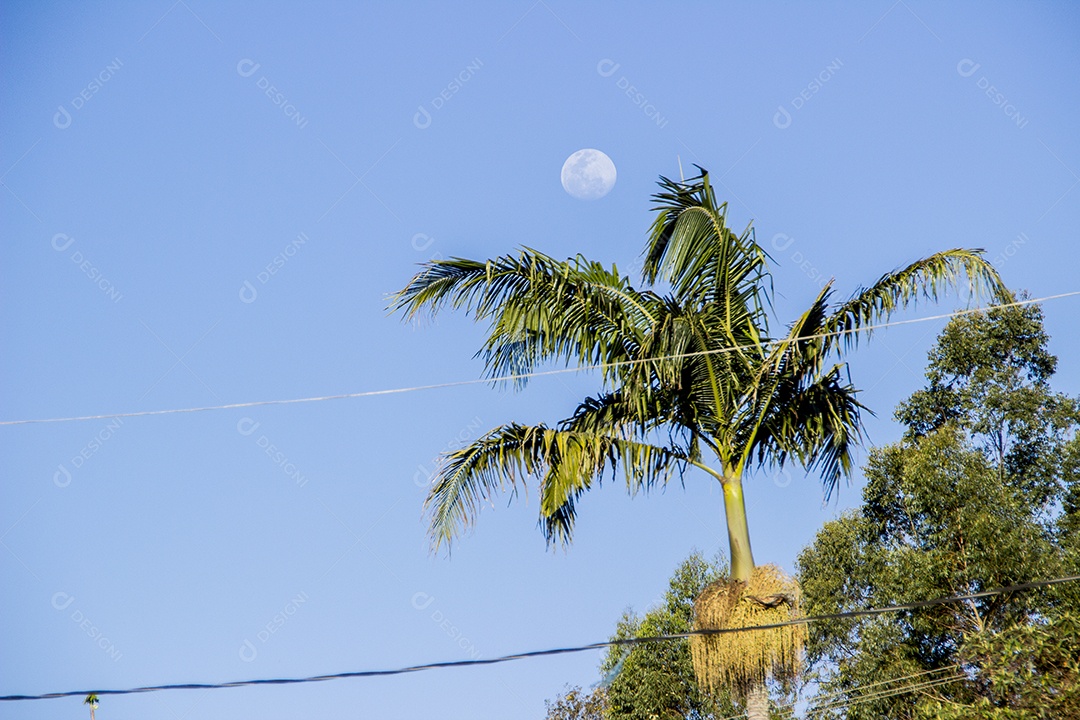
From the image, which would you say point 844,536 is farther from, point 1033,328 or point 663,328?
point 663,328

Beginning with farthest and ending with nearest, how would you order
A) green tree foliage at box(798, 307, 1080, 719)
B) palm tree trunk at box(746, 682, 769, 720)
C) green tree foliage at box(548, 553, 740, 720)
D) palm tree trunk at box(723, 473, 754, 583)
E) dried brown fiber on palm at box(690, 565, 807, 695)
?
1. green tree foliage at box(548, 553, 740, 720)
2. green tree foliage at box(798, 307, 1080, 719)
3. palm tree trunk at box(723, 473, 754, 583)
4. palm tree trunk at box(746, 682, 769, 720)
5. dried brown fiber on palm at box(690, 565, 807, 695)

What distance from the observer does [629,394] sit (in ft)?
24.8

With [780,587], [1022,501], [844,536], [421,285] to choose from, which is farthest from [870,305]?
[844,536]

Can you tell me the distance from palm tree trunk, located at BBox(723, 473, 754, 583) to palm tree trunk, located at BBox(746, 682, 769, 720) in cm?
74

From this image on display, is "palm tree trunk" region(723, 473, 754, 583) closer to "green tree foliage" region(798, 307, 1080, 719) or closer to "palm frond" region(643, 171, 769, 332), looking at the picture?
"palm frond" region(643, 171, 769, 332)

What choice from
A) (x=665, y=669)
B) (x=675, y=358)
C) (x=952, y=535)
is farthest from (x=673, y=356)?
(x=665, y=669)

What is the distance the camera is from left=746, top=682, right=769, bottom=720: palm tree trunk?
7.14 meters

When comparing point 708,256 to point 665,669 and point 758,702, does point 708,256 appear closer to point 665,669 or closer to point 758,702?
point 758,702

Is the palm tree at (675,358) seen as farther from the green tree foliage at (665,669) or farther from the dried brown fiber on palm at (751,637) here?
the green tree foliage at (665,669)

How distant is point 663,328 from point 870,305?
1.53 meters

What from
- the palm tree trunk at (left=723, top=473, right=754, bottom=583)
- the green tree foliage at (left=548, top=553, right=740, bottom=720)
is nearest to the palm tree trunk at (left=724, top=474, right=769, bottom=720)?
the palm tree trunk at (left=723, top=473, right=754, bottom=583)

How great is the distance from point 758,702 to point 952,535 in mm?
12264

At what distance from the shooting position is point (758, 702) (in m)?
7.14

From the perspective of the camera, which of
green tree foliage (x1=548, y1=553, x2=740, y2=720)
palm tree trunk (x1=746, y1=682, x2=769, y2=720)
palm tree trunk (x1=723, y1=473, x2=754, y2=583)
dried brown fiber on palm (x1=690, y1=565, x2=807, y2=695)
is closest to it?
dried brown fiber on palm (x1=690, y1=565, x2=807, y2=695)
